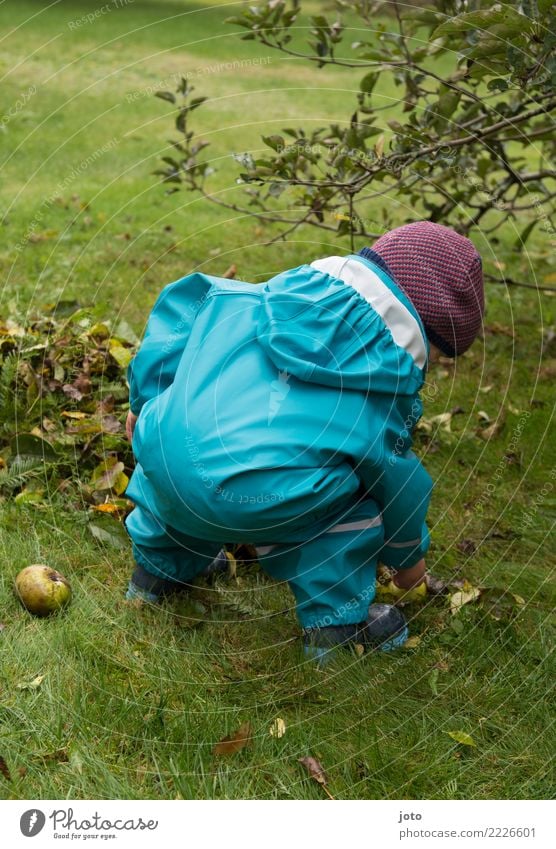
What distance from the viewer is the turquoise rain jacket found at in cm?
228

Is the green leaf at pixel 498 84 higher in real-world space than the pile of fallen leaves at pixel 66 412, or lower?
higher

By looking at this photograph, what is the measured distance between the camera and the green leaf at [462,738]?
2.34m

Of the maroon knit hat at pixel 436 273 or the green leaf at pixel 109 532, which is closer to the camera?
the maroon knit hat at pixel 436 273

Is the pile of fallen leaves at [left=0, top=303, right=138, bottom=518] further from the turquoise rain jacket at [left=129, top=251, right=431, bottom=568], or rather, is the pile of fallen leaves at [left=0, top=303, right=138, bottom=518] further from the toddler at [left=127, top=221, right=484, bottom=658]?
the turquoise rain jacket at [left=129, top=251, right=431, bottom=568]

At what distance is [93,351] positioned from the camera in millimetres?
3812

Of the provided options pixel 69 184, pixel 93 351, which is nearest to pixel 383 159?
pixel 93 351

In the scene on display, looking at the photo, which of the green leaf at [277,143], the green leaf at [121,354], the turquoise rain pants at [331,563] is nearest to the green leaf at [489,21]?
the green leaf at [277,143]

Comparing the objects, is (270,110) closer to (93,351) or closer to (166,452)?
(93,351)

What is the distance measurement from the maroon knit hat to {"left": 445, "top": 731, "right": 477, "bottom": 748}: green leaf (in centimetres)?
105

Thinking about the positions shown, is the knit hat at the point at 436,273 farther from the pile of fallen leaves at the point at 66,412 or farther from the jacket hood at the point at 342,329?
the pile of fallen leaves at the point at 66,412

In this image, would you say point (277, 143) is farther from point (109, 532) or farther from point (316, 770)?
point (316, 770)

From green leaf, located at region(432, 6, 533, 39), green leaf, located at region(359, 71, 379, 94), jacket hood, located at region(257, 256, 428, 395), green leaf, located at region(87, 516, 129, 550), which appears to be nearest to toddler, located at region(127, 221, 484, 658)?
jacket hood, located at region(257, 256, 428, 395)

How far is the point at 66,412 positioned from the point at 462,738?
1.97 metres

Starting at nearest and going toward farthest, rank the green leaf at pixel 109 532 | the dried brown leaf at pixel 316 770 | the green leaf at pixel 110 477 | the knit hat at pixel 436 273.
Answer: the dried brown leaf at pixel 316 770, the knit hat at pixel 436 273, the green leaf at pixel 109 532, the green leaf at pixel 110 477
